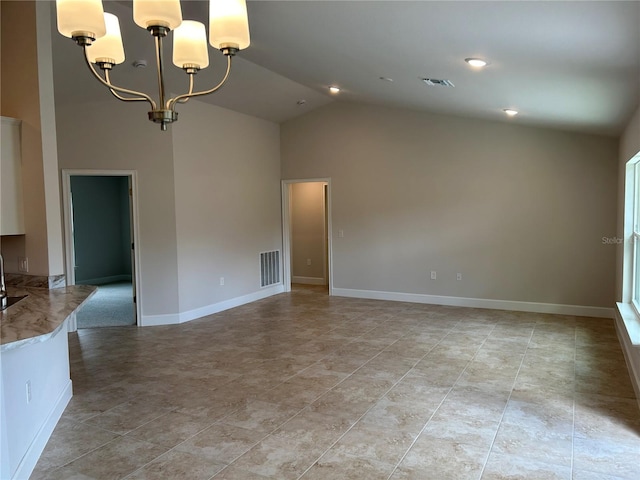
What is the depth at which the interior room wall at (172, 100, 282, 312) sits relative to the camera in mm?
6105

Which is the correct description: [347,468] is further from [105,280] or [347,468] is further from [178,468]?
[105,280]

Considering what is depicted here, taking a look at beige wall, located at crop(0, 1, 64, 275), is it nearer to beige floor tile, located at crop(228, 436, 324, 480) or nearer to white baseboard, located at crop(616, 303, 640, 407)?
beige floor tile, located at crop(228, 436, 324, 480)

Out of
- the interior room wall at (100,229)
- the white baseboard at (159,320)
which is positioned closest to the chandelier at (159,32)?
the white baseboard at (159,320)

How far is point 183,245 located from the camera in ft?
19.9

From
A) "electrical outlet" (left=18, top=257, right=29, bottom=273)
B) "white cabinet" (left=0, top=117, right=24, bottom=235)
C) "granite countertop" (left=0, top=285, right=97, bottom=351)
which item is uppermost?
"white cabinet" (left=0, top=117, right=24, bottom=235)

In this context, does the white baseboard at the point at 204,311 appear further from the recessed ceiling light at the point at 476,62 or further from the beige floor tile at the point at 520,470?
the recessed ceiling light at the point at 476,62

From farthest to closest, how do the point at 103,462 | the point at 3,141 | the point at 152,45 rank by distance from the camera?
the point at 152,45
the point at 3,141
the point at 103,462

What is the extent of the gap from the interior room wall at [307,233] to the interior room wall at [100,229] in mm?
3723

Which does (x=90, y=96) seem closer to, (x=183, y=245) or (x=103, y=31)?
(x=183, y=245)

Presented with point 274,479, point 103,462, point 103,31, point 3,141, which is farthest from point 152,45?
point 274,479

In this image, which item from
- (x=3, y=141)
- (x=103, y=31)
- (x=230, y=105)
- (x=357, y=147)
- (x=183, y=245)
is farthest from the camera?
(x=357, y=147)

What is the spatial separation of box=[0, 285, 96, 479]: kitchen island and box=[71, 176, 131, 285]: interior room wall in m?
6.33

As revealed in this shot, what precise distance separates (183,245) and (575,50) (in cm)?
485

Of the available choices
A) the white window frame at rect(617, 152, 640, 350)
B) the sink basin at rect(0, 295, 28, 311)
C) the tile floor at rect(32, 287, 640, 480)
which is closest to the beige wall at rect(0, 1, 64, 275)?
the sink basin at rect(0, 295, 28, 311)
